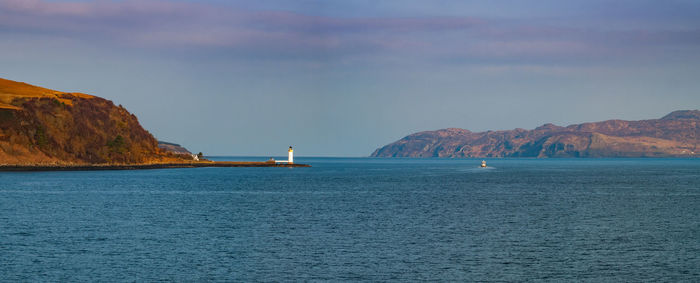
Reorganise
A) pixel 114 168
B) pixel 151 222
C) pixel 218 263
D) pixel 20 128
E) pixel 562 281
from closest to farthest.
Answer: pixel 562 281 < pixel 218 263 < pixel 151 222 < pixel 20 128 < pixel 114 168

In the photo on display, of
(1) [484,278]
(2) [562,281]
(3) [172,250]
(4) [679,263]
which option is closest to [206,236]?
(3) [172,250]

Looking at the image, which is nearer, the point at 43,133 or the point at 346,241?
the point at 346,241

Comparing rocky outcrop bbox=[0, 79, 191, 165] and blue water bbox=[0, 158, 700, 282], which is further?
rocky outcrop bbox=[0, 79, 191, 165]

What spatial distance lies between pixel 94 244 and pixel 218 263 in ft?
37.3

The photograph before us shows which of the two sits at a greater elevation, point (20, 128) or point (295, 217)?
point (20, 128)

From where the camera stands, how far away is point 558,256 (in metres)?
39.1

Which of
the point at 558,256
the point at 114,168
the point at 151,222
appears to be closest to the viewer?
the point at 558,256

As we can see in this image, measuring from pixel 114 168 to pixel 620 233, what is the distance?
561 feet

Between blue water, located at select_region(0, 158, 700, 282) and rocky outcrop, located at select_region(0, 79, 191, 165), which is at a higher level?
rocky outcrop, located at select_region(0, 79, 191, 165)

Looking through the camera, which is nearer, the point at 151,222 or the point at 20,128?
the point at 151,222

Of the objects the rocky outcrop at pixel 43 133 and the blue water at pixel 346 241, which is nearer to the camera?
the blue water at pixel 346 241

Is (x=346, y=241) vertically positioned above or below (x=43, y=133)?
below

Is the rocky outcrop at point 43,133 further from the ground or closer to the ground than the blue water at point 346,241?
further from the ground

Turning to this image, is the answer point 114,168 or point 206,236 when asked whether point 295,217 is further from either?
point 114,168
